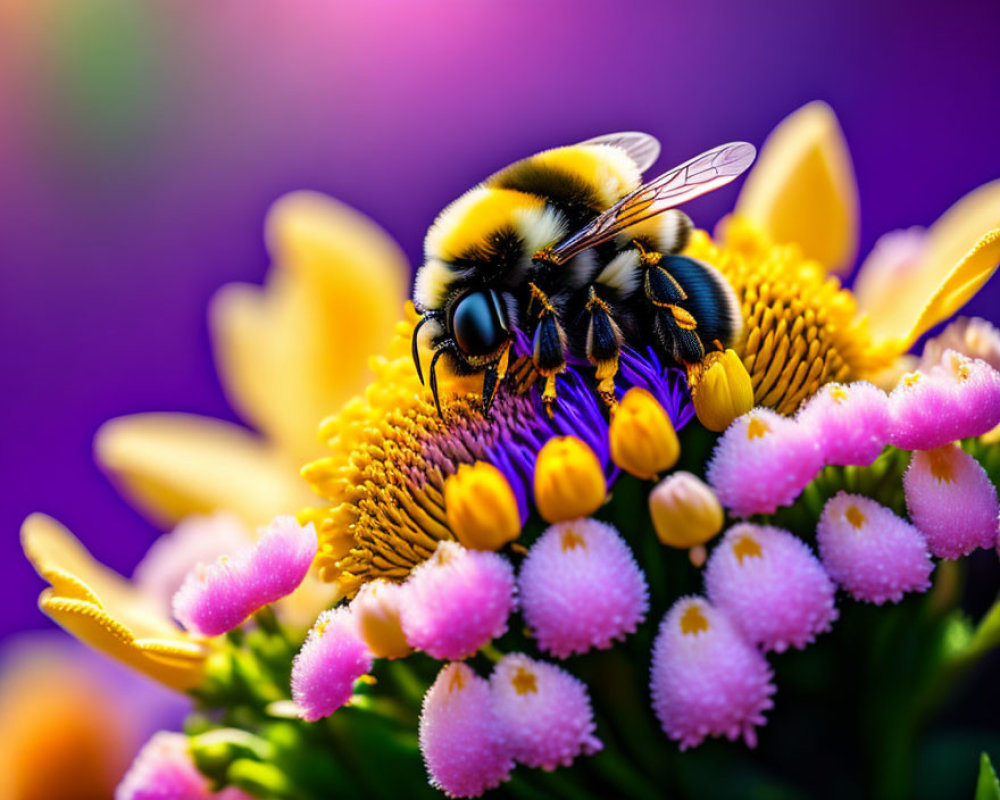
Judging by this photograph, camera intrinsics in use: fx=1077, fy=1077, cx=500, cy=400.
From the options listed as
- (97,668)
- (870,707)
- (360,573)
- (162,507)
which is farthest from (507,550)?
(97,668)

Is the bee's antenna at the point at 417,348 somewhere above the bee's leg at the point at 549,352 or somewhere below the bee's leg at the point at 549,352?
above

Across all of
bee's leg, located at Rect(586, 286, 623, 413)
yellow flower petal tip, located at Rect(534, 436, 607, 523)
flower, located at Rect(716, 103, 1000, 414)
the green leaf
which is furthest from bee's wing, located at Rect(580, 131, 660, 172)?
the green leaf

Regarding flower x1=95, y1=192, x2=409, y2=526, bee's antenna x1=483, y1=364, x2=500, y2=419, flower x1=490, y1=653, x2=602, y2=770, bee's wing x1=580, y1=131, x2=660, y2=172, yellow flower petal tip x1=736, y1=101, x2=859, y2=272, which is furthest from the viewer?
flower x1=95, y1=192, x2=409, y2=526

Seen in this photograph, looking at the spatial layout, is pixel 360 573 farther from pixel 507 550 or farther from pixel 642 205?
pixel 642 205

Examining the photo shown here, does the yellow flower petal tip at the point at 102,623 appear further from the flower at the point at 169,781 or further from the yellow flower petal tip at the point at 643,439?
the yellow flower petal tip at the point at 643,439

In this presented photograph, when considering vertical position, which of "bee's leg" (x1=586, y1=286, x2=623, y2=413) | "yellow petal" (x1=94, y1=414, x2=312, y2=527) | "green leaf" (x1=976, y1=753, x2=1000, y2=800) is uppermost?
"bee's leg" (x1=586, y1=286, x2=623, y2=413)

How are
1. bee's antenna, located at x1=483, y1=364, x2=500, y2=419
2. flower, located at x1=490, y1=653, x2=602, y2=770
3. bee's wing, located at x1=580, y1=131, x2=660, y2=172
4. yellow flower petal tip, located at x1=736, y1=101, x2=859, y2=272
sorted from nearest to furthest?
flower, located at x1=490, y1=653, x2=602, y2=770
bee's antenna, located at x1=483, y1=364, x2=500, y2=419
bee's wing, located at x1=580, y1=131, x2=660, y2=172
yellow flower petal tip, located at x1=736, y1=101, x2=859, y2=272

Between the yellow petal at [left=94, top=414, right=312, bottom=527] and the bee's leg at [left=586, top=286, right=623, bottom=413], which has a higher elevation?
the bee's leg at [left=586, top=286, right=623, bottom=413]

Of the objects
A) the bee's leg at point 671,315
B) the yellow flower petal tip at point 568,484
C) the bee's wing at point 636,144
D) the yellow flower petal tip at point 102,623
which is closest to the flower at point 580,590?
the yellow flower petal tip at point 568,484

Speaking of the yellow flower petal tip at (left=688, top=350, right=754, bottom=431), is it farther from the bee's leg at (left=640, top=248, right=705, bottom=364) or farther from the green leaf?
the green leaf
